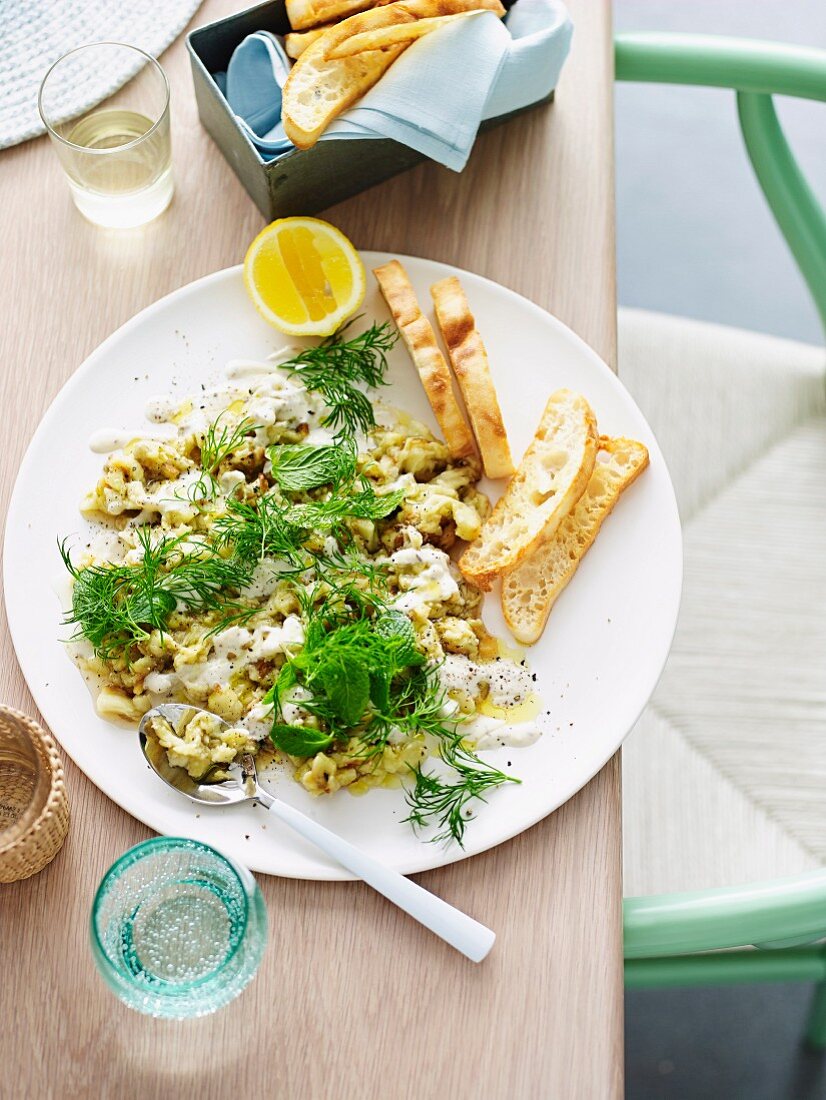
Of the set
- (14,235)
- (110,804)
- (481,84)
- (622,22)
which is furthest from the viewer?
(622,22)

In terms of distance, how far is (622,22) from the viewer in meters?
3.38

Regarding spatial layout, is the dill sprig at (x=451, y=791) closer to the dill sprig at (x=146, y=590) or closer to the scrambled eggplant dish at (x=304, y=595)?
the scrambled eggplant dish at (x=304, y=595)

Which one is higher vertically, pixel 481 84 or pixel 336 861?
pixel 481 84

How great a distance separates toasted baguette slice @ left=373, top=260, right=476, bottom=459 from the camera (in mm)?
1632

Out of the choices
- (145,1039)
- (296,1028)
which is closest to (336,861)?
(296,1028)

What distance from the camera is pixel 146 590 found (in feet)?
4.87

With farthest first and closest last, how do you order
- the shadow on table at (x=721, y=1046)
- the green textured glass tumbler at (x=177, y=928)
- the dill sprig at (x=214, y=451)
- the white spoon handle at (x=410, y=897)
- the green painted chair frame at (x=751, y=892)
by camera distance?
the shadow on table at (x=721, y=1046), the dill sprig at (x=214, y=451), the green painted chair frame at (x=751, y=892), the white spoon handle at (x=410, y=897), the green textured glass tumbler at (x=177, y=928)

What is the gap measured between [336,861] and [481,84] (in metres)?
1.14

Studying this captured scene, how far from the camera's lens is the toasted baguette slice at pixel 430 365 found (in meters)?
1.63

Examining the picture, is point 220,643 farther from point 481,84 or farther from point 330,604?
point 481,84

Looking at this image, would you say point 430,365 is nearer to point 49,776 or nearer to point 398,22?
point 398,22

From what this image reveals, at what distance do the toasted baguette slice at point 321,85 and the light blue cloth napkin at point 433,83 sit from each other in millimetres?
18

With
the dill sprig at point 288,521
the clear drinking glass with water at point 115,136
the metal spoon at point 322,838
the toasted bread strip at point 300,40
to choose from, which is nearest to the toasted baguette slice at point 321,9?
the toasted bread strip at point 300,40

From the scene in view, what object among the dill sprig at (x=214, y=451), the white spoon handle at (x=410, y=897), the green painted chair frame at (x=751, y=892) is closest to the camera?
the white spoon handle at (x=410, y=897)
